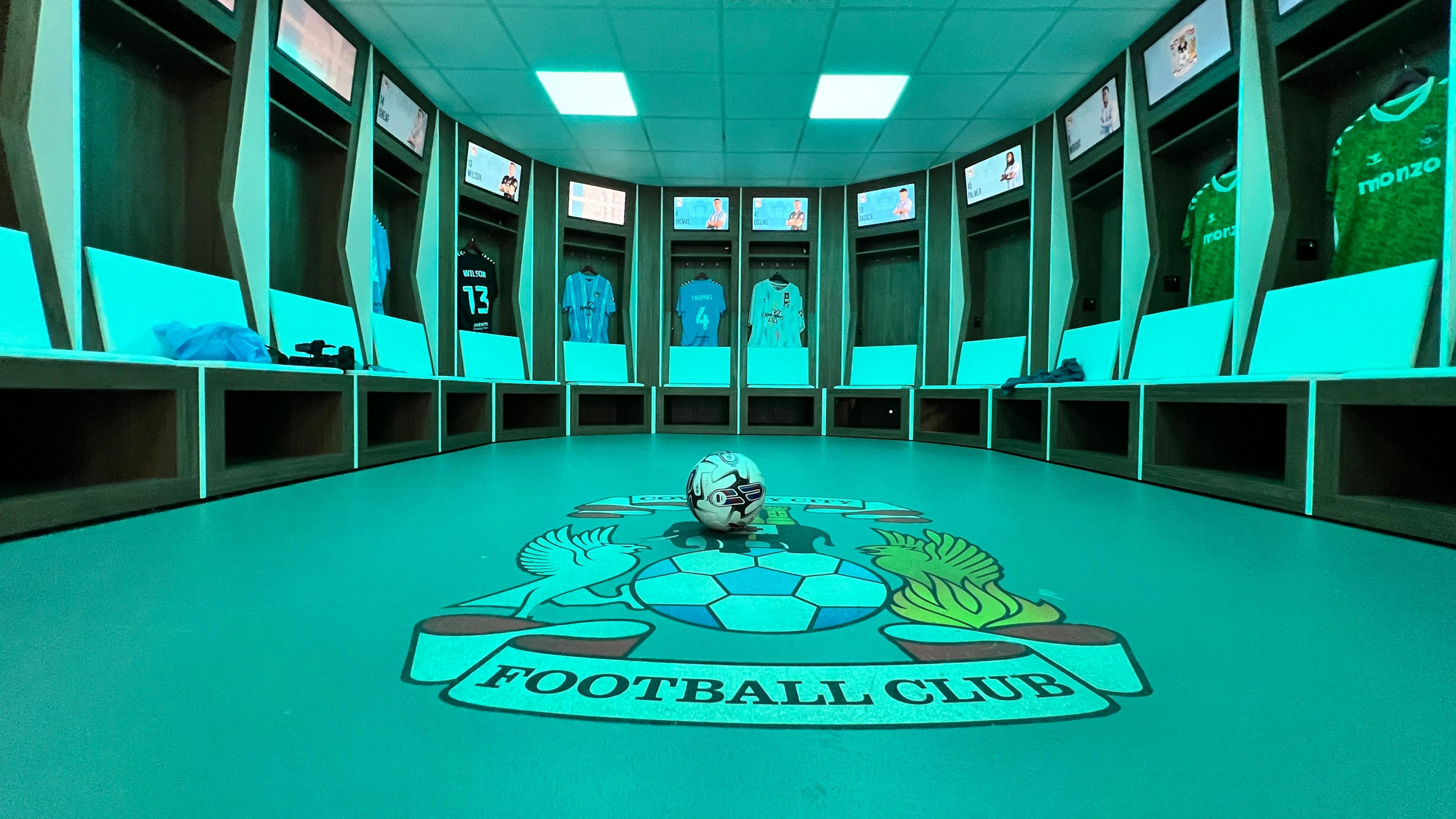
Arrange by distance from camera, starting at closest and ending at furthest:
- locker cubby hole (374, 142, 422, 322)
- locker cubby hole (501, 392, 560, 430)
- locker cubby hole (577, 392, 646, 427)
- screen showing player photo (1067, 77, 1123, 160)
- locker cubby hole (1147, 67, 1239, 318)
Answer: locker cubby hole (1147, 67, 1239, 318), screen showing player photo (1067, 77, 1123, 160), locker cubby hole (374, 142, 422, 322), locker cubby hole (501, 392, 560, 430), locker cubby hole (577, 392, 646, 427)

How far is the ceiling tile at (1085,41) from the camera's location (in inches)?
153

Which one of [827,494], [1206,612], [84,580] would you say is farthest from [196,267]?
[1206,612]

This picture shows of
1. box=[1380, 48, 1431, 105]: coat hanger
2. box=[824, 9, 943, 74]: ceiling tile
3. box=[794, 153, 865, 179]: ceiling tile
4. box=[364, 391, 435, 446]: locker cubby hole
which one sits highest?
box=[794, 153, 865, 179]: ceiling tile

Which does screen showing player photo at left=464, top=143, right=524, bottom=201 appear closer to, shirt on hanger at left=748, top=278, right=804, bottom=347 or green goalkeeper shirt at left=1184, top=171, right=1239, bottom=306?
shirt on hanger at left=748, top=278, right=804, bottom=347

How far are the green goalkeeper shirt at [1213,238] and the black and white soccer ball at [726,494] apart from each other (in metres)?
3.21

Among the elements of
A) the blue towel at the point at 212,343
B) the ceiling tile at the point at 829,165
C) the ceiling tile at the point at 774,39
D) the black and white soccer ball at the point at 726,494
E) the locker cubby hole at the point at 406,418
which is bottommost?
the black and white soccer ball at the point at 726,494

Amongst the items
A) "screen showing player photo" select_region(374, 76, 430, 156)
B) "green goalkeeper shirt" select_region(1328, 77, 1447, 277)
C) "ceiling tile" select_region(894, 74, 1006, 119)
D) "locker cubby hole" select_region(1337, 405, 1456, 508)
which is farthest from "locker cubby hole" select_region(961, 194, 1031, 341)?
"screen showing player photo" select_region(374, 76, 430, 156)

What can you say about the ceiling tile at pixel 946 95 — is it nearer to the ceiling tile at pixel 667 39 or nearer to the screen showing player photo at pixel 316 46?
the ceiling tile at pixel 667 39

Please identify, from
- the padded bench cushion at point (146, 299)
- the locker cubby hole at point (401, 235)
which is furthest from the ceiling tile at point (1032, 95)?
the padded bench cushion at point (146, 299)

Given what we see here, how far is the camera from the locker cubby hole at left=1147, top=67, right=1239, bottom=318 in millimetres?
3801

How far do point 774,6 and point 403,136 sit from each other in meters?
3.02

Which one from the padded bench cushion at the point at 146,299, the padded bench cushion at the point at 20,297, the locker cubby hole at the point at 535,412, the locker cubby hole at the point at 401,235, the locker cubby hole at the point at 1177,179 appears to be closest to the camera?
the padded bench cushion at the point at 20,297

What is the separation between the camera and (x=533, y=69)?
15.2ft

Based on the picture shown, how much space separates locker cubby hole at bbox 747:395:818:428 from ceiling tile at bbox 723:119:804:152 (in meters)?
3.02
